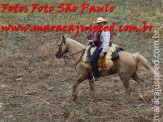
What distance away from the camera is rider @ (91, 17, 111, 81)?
733 cm

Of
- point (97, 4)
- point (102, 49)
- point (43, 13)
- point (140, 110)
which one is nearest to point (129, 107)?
point (140, 110)

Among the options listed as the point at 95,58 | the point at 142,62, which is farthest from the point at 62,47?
the point at 142,62

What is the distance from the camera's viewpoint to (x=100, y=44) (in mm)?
7566

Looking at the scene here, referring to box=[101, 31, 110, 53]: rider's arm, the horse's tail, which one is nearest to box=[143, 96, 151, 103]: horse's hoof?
the horse's tail

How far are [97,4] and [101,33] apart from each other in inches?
482

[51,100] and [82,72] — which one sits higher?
[82,72]

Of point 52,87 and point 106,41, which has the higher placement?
point 106,41

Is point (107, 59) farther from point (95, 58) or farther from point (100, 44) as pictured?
point (100, 44)

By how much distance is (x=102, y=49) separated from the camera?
7410 millimetres

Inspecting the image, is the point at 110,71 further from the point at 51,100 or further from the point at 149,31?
the point at 149,31

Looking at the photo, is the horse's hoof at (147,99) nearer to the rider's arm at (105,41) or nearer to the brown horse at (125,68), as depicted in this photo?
the brown horse at (125,68)

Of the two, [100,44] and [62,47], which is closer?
[100,44]

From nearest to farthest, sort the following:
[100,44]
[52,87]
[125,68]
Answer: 1. [125,68]
2. [100,44]
3. [52,87]

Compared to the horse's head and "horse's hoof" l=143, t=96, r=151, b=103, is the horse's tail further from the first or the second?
the horse's head
